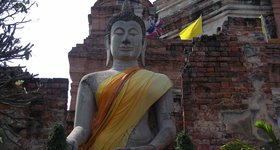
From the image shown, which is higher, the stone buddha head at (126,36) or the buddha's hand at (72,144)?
the stone buddha head at (126,36)

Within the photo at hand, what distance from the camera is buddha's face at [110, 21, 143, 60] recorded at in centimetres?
576

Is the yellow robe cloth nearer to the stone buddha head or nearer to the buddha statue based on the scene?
the buddha statue

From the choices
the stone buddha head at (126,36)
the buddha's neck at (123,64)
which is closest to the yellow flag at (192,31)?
the stone buddha head at (126,36)

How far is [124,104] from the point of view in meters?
5.39

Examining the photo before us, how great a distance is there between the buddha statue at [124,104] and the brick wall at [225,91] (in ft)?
2.50

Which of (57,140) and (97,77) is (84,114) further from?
(57,140)

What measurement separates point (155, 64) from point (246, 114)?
5.79m

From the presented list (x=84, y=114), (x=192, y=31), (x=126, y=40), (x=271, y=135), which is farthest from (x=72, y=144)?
(x=192, y=31)

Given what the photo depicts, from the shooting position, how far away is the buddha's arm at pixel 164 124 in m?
5.14

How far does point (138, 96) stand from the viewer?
17.8 ft

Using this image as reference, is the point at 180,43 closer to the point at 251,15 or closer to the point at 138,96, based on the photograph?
the point at 251,15

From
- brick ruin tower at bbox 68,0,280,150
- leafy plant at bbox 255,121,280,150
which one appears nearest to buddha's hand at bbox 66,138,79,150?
brick ruin tower at bbox 68,0,280,150

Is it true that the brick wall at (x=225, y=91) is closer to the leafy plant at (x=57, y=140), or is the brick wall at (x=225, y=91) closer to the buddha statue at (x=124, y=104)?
the buddha statue at (x=124, y=104)

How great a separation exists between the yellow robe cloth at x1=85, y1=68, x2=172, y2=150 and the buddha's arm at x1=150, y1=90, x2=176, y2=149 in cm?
9
